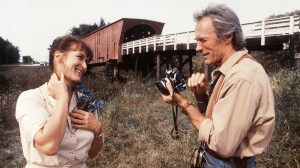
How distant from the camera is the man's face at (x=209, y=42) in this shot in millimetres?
2533

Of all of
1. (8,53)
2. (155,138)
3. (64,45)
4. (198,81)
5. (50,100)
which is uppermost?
(8,53)

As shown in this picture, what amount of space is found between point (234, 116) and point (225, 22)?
0.84 meters

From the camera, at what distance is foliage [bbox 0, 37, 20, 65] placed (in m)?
51.9

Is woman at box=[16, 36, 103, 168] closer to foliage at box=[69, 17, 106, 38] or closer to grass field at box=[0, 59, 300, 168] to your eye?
grass field at box=[0, 59, 300, 168]

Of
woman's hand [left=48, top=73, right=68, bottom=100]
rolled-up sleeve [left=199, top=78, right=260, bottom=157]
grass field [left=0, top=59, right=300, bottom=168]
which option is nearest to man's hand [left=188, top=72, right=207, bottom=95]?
rolled-up sleeve [left=199, top=78, right=260, bottom=157]

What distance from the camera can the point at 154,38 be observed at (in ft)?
55.2

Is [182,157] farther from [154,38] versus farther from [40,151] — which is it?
[154,38]

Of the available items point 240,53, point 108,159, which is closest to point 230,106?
point 240,53

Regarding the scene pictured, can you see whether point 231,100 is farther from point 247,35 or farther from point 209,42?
point 247,35

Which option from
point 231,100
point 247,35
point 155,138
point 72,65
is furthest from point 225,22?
point 247,35

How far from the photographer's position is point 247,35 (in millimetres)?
10938

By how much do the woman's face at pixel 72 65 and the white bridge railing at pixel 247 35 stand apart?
892cm

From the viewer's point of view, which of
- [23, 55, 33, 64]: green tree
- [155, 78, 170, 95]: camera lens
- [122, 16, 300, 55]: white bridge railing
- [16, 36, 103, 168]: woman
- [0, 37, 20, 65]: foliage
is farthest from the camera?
[23, 55, 33, 64]: green tree

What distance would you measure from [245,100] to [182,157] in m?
4.12
